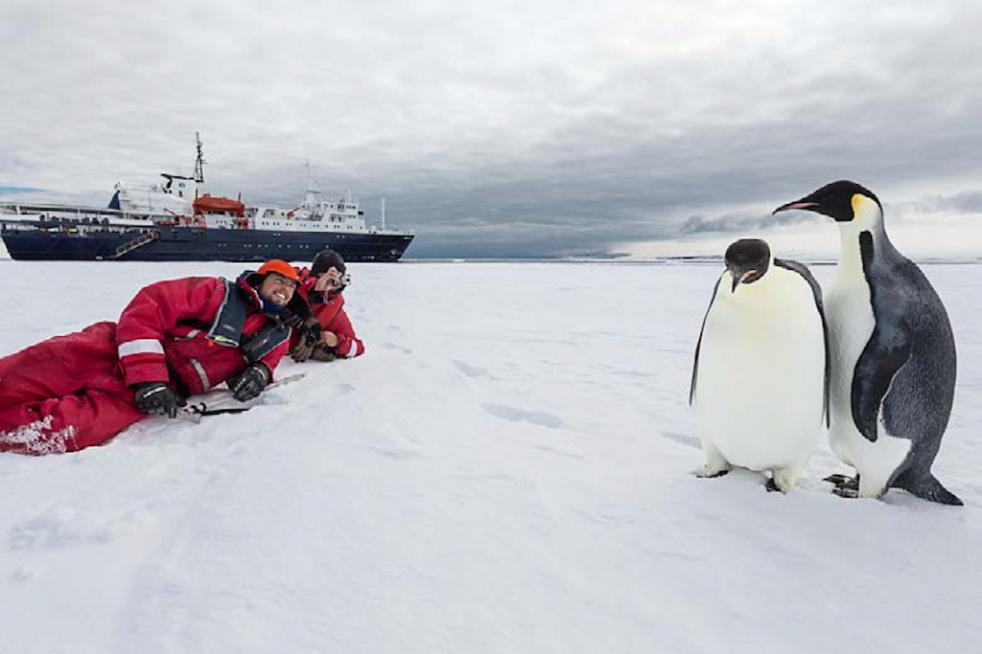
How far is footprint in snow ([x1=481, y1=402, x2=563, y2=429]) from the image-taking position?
230 cm

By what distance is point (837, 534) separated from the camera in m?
1.29

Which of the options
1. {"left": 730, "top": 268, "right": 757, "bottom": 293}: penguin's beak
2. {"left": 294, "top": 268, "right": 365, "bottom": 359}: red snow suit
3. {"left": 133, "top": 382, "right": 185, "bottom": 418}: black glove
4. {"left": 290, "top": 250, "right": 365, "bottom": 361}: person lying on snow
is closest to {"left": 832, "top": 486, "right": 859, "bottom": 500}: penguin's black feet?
{"left": 730, "top": 268, "right": 757, "bottom": 293}: penguin's beak

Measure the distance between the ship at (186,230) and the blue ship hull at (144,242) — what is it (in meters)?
0.05

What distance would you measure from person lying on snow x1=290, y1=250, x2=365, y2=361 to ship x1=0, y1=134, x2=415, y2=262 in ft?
101

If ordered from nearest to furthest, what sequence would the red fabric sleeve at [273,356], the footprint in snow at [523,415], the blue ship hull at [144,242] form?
the footprint in snow at [523,415] < the red fabric sleeve at [273,356] < the blue ship hull at [144,242]

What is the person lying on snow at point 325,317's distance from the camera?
3.05 metres

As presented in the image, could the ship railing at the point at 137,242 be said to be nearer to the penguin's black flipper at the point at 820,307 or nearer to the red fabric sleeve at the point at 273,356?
the red fabric sleeve at the point at 273,356

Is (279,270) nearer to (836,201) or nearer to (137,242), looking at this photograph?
(836,201)

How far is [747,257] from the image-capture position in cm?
133

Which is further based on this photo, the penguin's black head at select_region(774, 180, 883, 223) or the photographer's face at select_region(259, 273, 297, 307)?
the photographer's face at select_region(259, 273, 297, 307)

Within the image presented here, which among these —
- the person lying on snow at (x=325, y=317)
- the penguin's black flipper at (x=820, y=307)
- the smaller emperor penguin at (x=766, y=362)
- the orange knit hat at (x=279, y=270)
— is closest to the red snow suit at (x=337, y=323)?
the person lying on snow at (x=325, y=317)

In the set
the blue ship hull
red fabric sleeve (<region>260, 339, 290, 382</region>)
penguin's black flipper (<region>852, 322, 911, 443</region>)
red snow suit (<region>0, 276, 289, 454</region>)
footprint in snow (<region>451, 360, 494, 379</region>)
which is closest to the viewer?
penguin's black flipper (<region>852, 322, 911, 443</region>)

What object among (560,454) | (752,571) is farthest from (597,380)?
(752,571)

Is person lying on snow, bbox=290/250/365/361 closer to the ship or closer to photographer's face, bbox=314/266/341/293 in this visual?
photographer's face, bbox=314/266/341/293
